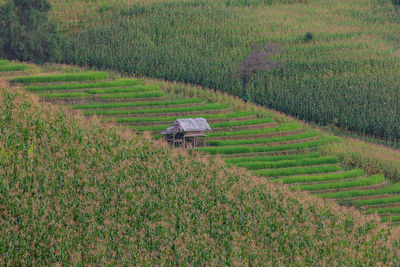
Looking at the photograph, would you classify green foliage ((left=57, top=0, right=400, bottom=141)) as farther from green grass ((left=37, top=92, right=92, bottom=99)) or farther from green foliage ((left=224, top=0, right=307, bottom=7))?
green grass ((left=37, top=92, right=92, bottom=99))

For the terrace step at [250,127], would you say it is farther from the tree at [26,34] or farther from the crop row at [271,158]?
the tree at [26,34]

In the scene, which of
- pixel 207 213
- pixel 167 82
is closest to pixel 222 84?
pixel 167 82

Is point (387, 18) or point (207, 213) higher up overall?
point (387, 18)

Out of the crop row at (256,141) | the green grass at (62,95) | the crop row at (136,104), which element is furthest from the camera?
the green grass at (62,95)

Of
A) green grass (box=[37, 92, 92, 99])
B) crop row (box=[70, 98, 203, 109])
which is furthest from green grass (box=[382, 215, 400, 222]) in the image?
green grass (box=[37, 92, 92, 99])

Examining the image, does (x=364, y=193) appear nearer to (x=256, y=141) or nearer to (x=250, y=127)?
(x=256, y=141)

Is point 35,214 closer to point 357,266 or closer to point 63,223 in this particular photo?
point 63,223

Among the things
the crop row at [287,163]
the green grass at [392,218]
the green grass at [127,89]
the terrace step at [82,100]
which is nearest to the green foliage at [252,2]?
the green grass at [127,89]
